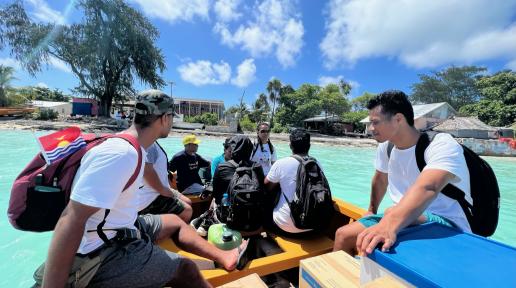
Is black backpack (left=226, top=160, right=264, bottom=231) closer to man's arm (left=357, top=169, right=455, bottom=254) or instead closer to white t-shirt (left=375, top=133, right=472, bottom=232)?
white t-shirt (left=375, top=133, right=472, bottom=232)

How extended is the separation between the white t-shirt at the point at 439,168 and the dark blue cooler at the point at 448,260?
1.44ft

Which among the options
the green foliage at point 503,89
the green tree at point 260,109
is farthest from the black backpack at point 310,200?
the green tree at point 260,109

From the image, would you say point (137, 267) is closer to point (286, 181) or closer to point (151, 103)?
point (151, 103)

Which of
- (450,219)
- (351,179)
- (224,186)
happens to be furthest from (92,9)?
(450,219)

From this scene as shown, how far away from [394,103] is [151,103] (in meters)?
1.56

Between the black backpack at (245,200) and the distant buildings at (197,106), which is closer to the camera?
the black backpack at (245,200)

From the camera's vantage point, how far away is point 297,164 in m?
2.46

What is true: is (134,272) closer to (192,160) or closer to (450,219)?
(450,219)

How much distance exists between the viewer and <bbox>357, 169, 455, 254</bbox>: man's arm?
1150mm

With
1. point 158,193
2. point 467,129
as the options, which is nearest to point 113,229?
point 158,193

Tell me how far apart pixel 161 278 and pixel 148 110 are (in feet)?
2.92

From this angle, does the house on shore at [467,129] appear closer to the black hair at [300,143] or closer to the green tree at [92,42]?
the black hair at [300,143]

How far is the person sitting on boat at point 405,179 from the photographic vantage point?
1248 mm

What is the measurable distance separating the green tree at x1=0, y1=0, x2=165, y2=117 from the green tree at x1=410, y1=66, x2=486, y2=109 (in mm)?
41761
